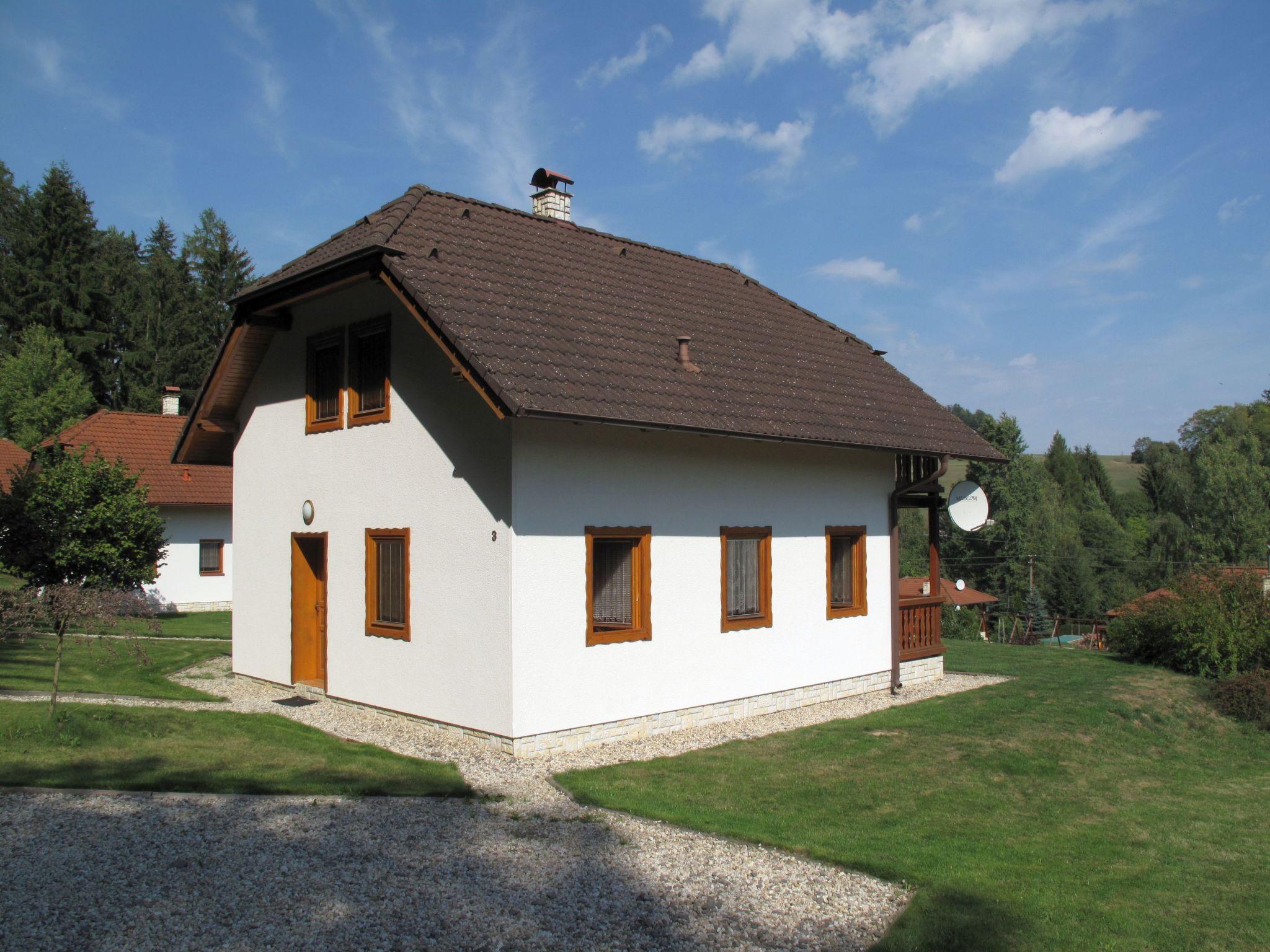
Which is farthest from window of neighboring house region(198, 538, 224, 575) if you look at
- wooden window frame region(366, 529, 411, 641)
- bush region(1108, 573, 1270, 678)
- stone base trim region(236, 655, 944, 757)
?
bush region(1108, 573, 1270, 678)

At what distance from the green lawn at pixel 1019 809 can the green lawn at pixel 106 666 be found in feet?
21.5

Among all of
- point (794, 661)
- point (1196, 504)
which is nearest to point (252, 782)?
point (794, 661)

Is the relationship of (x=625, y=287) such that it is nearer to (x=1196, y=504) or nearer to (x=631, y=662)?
(x=631, y=662)

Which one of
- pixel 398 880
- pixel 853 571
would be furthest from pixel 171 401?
pixel 398 880

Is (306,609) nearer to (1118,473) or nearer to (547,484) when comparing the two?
(547,484)

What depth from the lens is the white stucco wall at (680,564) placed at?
10008mm

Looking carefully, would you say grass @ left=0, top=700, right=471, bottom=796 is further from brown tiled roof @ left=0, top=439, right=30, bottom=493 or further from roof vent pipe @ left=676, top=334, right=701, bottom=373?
brown tiled roof @ left=0, top=439, right=30, bottom=493

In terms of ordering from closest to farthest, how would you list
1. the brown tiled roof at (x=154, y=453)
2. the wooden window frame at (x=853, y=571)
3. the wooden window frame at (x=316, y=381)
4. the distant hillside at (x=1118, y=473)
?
1. the wooden window frame at (x=316, y=381)
2. the wooden window frame at (x=853, y=571)
3. the brown tiled roof at (x=154, y=453)
4. the distant hillside at (x=1118, y=473)

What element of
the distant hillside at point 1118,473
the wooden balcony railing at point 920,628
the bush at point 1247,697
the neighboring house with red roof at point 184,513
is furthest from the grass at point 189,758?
the distant hillside at point 1118,473

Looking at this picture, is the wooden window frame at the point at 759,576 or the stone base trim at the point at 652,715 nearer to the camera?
the stone base trim at the point at 652,715

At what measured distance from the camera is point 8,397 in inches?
1565

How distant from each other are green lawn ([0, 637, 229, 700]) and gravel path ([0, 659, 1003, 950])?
3646 mm

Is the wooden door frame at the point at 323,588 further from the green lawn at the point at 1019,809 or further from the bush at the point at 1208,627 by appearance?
the bush at the point at 1208,627

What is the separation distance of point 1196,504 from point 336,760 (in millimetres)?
70034
